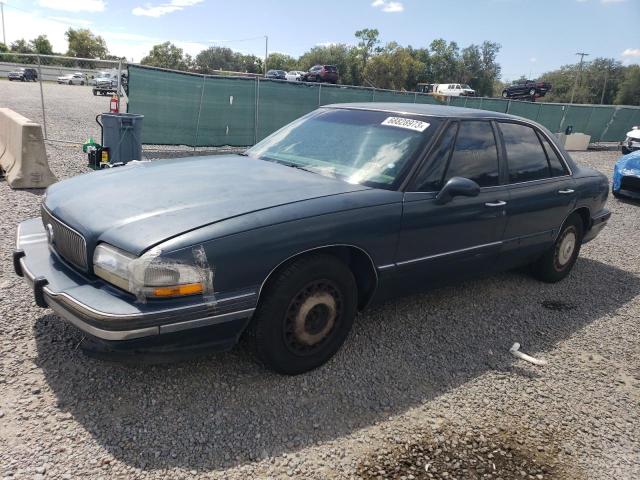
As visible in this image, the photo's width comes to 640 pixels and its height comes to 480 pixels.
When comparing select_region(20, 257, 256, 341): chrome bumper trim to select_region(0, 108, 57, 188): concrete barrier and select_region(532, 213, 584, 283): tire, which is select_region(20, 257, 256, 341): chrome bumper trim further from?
select_region(0, 108, 57, 188): concrete barrier

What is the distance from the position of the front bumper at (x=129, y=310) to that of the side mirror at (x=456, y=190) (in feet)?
5.05

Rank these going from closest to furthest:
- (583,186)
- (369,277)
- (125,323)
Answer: (125,323)
(369,277)
(583,186)

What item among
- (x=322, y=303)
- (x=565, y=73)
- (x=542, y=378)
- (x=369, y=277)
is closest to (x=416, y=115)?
(x=369, y=277)

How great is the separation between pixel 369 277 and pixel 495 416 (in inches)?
44.0

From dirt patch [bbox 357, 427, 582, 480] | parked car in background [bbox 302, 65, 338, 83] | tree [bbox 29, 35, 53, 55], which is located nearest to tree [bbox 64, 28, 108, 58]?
tree [bbox 29, 35, 53, 55]

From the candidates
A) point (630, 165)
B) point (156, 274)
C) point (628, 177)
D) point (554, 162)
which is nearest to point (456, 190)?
point (554, 162)

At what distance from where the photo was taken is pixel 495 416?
282 centimetres

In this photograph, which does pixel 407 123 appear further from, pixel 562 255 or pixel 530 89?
pixel 530 89

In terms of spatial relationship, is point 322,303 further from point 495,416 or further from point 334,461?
point 495,416

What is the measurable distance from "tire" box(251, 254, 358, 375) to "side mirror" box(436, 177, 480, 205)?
2.92ft

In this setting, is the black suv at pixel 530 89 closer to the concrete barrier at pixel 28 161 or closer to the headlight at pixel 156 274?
the concrete barrier at pixel 28 161

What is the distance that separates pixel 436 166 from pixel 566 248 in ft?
7.84

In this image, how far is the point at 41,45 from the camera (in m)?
81.6

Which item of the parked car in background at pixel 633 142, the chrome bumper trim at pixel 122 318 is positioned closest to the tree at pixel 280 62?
the parked car in background at pixel 633 142
